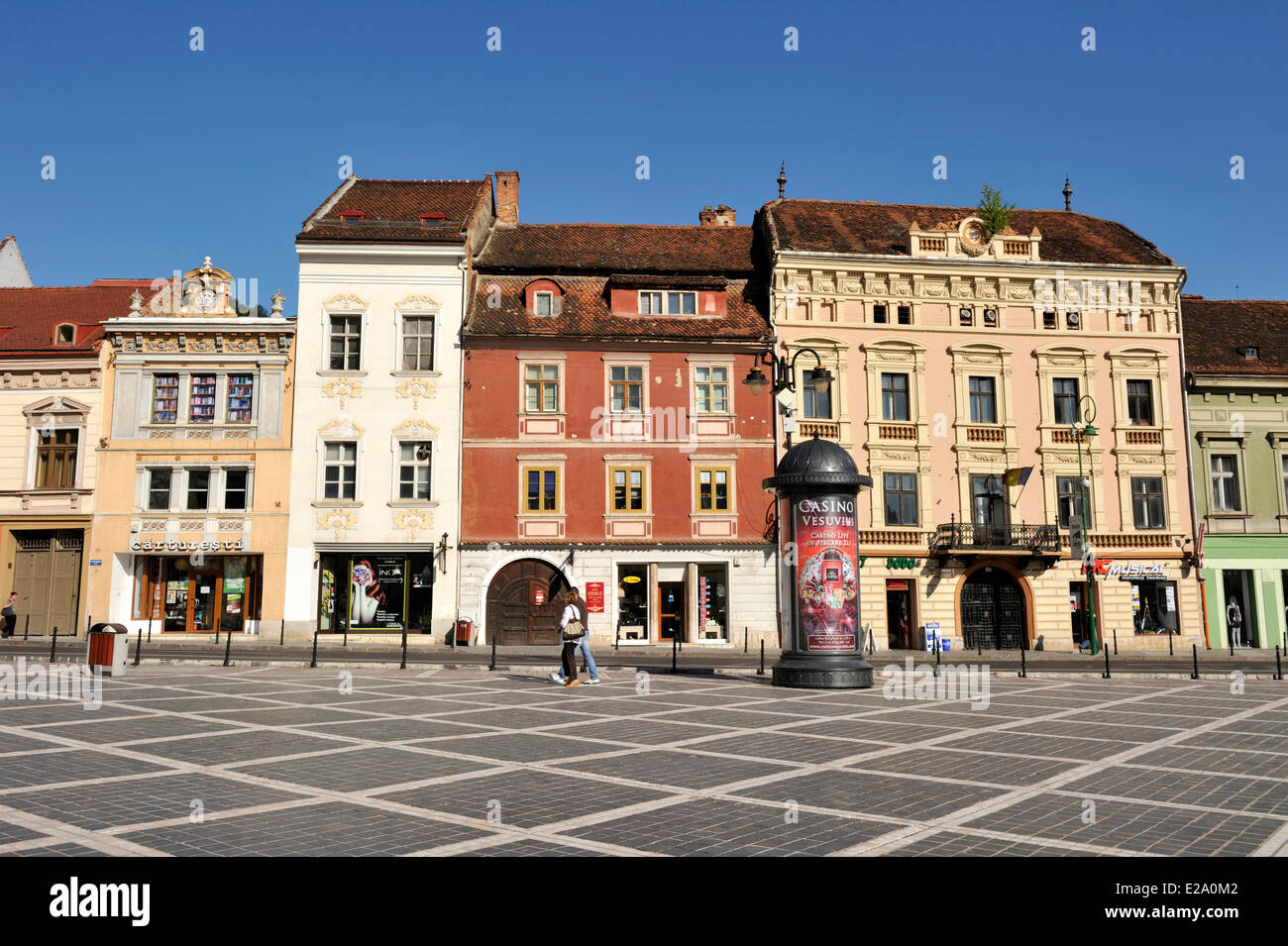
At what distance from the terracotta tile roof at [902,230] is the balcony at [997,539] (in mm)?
10769

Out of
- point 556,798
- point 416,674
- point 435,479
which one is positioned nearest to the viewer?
point 556,798

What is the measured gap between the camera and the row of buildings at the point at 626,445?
33688 mm

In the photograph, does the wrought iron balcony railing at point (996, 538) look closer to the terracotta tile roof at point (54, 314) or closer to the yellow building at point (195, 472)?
the yellow building at point (195, 472)

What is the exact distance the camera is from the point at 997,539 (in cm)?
3425

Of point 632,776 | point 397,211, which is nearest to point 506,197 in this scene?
point 397,211

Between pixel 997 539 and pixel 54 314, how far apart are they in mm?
37476

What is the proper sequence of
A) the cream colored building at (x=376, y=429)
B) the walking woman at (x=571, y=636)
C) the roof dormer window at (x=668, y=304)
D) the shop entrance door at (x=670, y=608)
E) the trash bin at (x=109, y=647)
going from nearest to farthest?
1. the walking woman at (x=571, y=636)
2. the trash bin at (x=109, y=647)
3. the cream colored building at (x=376, y=429)
4. the shop entrance door at (x=670, y=608)
5. the roof dormer window at (x=668, y=304)

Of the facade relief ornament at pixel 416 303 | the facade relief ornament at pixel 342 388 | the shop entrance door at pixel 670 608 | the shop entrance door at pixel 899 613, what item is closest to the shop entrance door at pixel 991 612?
the shop entrance door at pixel 899 613

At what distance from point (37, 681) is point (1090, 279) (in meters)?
36.3

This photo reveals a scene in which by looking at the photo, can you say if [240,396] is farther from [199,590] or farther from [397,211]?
[397,211]

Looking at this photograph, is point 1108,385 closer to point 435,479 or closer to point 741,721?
point 435,479
